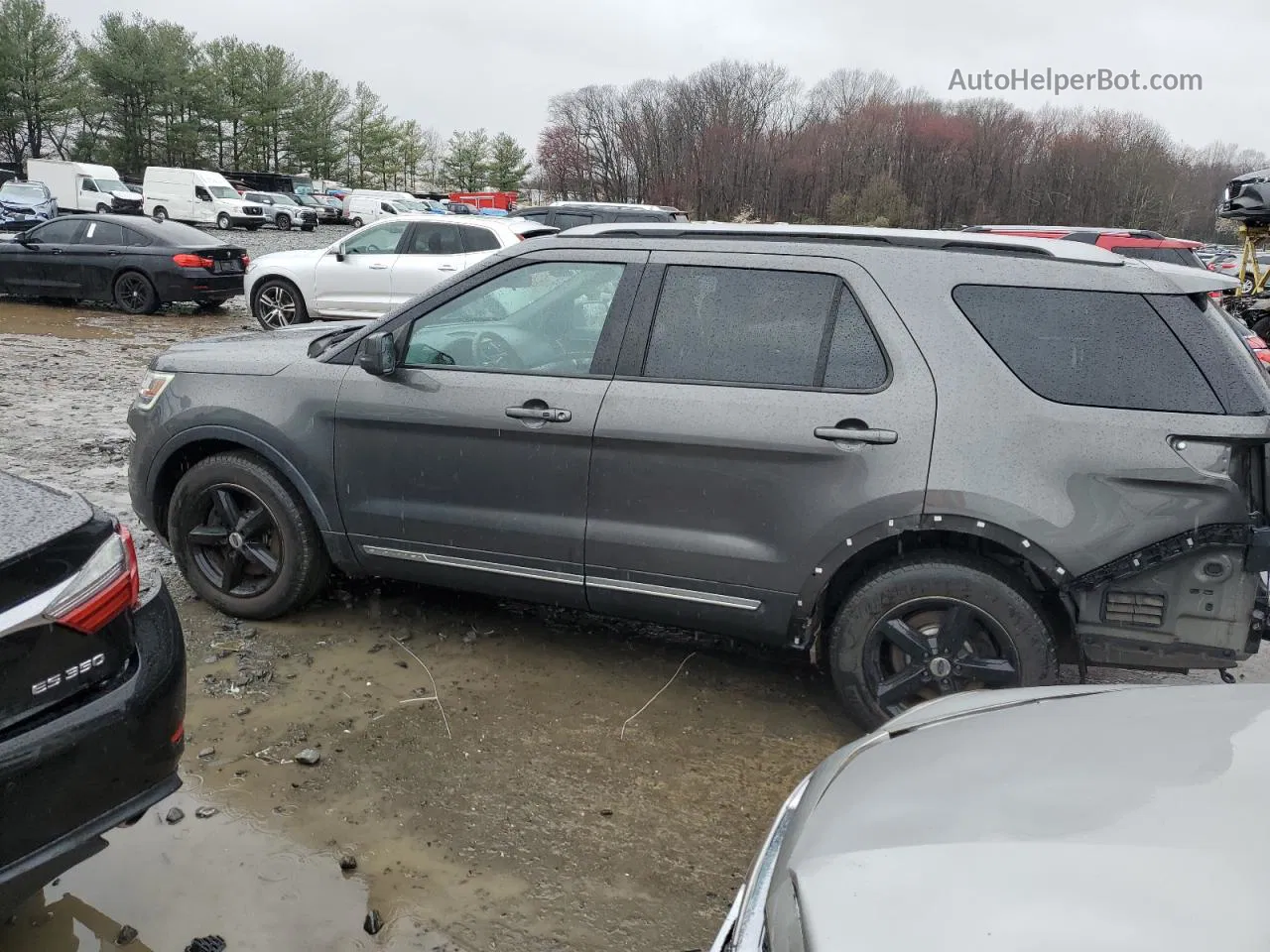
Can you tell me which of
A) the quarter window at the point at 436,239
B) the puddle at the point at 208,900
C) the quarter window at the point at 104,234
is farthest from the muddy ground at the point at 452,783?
the quarter window at the point at 104,234

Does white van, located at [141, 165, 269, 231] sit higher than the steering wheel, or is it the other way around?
white van, located at [141, 165, 269, 231]

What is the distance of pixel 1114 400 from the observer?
10.8 ft

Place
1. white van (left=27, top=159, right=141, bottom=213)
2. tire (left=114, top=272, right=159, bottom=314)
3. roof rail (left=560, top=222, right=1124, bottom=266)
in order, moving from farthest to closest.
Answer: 1. white van (left=27, top=159, right=141, bottom=213)
2. tire (left=114, top=272, right=159, bottom=314)
3. roof rail (left=560, top=222, right=1124, bottom=266)

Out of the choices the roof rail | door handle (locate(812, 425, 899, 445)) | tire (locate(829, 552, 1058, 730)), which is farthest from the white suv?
tire (locate(829, 552, 1058, 730))

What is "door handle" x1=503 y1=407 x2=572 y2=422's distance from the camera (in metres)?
3.85

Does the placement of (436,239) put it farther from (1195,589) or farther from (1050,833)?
(1050,833)

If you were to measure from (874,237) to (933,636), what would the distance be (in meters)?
1.48

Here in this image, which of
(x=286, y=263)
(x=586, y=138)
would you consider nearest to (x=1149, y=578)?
(x=286, y=263)

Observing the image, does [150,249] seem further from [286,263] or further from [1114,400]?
[1114,400]

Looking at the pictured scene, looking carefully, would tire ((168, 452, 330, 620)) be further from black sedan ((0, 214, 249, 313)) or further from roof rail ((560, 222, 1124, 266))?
black sedan ((0, 214, 249, 313))

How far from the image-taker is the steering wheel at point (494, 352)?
13.4 ft

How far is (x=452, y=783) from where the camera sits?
3.43 m

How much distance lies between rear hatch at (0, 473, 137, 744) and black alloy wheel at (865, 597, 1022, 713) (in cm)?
240

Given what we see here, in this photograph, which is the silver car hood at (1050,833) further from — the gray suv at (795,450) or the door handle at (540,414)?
the door handle at (540,414)
